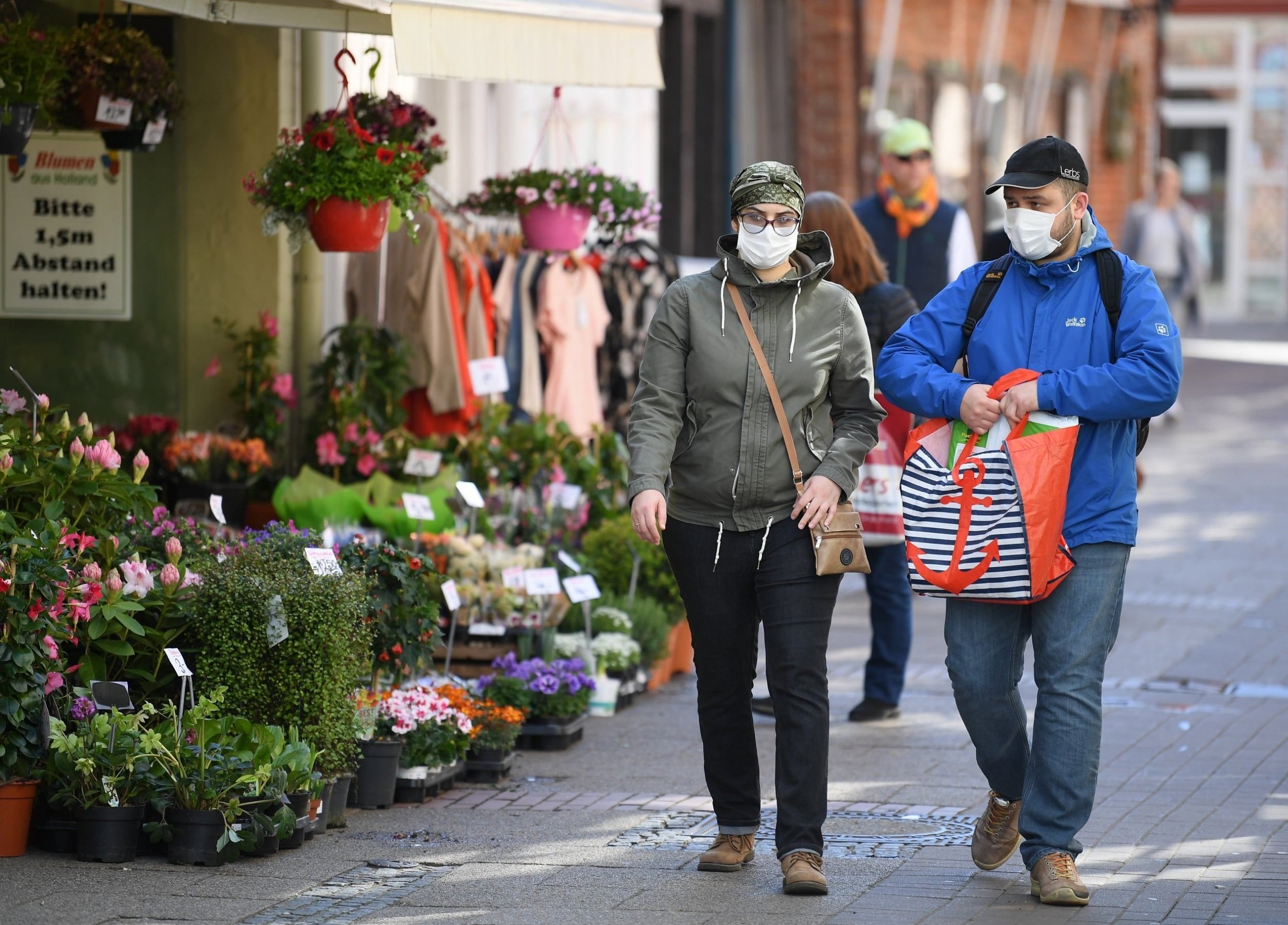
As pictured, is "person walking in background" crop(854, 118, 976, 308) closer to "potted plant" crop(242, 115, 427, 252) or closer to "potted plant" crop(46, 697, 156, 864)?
"potted plant" crop(242, 115, 427, 252)

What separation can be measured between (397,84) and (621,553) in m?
3.00

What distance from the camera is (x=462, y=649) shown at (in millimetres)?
7672

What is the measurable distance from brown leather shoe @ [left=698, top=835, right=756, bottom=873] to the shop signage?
433cm

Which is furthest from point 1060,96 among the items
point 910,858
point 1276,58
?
point 910,858

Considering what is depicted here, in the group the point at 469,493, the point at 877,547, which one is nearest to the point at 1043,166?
the point at 877,547

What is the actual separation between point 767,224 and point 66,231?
4.24 metres

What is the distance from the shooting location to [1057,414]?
5094 mm

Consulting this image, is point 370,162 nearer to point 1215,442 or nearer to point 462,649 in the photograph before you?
point 462,649

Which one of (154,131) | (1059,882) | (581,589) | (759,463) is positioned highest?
(154,131)

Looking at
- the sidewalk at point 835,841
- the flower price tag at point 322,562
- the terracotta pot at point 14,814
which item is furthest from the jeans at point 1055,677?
the terracotta pot at point 14,814

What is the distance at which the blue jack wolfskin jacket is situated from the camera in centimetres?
504

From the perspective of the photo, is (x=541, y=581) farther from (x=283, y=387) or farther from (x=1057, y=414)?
(x=1057, y=414)

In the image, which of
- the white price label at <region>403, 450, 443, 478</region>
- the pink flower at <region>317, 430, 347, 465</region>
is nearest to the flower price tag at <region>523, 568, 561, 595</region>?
the white price label at <region>403, 450, 443, 478</region>

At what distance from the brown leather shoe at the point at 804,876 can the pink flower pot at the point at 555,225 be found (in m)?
4.40
